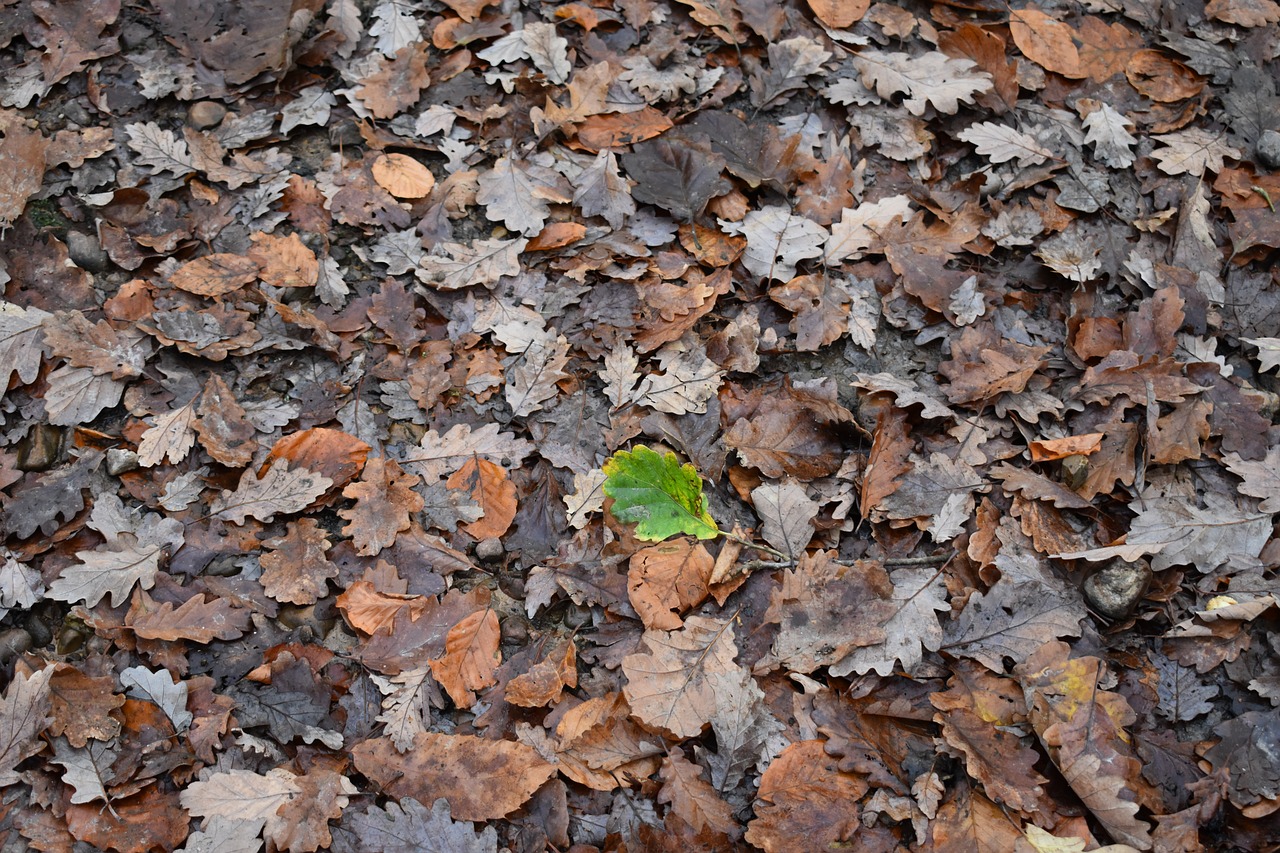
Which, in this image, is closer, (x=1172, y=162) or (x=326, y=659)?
(x=326, y=659)

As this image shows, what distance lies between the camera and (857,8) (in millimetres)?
3863

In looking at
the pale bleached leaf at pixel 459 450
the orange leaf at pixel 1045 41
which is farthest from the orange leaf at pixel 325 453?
the orange leaf at pixel 1045 41

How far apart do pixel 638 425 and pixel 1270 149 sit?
2877 mm

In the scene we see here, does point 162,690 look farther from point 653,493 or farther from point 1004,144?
point 1004,144

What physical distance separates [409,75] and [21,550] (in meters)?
2.43

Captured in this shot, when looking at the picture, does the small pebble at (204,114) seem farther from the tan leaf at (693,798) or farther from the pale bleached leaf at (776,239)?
the tan leaf at (693,798)

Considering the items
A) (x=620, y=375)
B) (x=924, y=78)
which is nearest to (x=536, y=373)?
(x=620, y=375)

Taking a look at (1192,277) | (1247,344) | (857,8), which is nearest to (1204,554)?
(1247,344)

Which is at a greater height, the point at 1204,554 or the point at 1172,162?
the point at 1172,162

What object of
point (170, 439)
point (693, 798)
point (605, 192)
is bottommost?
point (693, 798)

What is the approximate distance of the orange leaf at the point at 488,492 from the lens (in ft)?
9.37

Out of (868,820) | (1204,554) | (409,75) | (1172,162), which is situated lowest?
(868,820)

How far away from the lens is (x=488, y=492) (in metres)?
2.90

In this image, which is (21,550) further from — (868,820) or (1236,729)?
(1236,729)
